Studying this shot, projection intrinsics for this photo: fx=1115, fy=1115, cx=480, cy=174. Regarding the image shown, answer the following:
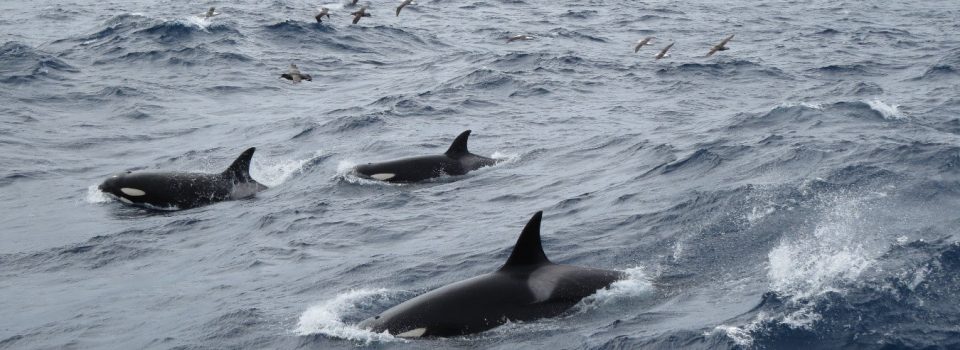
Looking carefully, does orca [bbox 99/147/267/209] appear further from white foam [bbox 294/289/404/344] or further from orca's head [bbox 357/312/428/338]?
orca's head [bbox 357/312/428/338]

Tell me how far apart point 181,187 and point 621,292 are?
9.59 meters

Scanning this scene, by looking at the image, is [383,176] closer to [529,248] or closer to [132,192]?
[132,192]

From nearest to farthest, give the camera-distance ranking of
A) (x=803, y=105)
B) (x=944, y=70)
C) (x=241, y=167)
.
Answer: (x=241, y=167)
(x=803, y=105)
(x=944, y=70)

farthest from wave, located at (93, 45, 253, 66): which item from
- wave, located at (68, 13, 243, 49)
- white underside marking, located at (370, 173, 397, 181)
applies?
white underside marking, located at (370, 173, 397, 181)

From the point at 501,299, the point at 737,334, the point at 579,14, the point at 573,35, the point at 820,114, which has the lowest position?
the point at 579,14

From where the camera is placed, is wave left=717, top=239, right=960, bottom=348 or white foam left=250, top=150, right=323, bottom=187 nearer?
wave left=717, top=239, right=960, bottom=348

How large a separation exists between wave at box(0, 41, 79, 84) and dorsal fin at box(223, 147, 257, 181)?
49.0 feet

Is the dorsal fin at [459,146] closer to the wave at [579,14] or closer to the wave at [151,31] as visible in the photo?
the wave at [151,31]

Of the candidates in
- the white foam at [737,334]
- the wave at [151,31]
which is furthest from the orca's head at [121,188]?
the wave at [151,31]

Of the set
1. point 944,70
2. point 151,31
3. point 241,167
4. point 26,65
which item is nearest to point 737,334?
point 241,167

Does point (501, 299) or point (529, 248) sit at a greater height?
point (529, 248)

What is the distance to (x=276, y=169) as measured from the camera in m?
22.1

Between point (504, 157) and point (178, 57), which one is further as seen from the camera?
point (178, 57)

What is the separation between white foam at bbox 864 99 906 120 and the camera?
23159 mm
